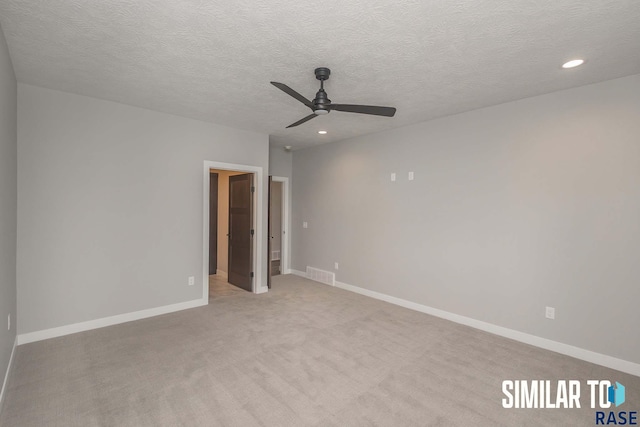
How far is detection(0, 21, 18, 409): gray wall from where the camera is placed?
2240mm

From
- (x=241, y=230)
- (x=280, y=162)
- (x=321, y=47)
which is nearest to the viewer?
(x=321, y=47)

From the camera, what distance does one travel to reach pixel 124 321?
12.1 ft

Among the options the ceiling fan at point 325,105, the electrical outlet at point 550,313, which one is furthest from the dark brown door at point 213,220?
the electrical outlet at point 550,313

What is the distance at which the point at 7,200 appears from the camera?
2.51m

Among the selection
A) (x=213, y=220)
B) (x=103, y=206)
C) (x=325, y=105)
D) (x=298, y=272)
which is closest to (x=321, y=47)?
(x=325, y=105)

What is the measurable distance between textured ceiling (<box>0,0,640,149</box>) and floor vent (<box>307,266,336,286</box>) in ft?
10.9

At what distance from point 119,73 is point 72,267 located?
7.14ft

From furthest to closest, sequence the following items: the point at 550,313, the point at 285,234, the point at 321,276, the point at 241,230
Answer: the point at 285,234, the point at 321,276, the point at 241,230, the point at 550,313

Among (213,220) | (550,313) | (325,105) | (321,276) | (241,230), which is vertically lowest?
(321,276)

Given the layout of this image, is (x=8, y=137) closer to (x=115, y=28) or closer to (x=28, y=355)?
(x=115, y=28)

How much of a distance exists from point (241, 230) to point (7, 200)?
10.2 feet

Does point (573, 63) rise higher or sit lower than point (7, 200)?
higher

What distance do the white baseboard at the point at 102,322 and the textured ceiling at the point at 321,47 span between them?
8.48ft

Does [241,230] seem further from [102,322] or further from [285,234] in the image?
[102,322]
